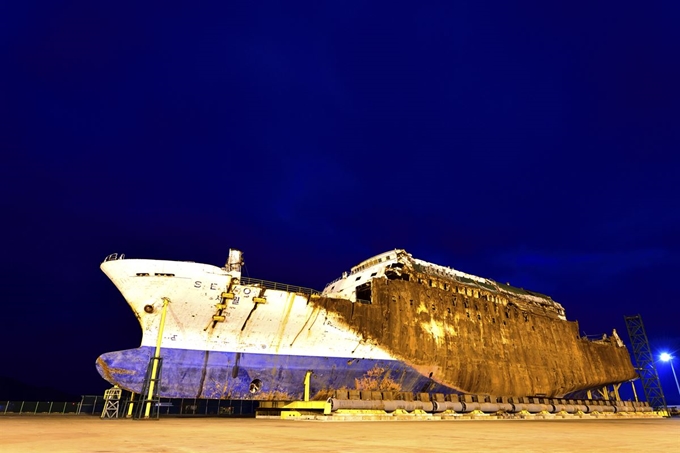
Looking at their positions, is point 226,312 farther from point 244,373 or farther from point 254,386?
point 254,386

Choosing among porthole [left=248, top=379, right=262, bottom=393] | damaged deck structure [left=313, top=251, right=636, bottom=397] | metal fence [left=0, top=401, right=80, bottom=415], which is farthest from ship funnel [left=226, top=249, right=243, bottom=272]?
metal fence [left=0, top=401, right=80, bottom=415]

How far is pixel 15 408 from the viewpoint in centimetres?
2697

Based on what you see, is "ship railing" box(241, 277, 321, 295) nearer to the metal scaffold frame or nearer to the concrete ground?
the concrete ground

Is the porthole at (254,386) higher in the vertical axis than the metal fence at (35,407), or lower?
higher

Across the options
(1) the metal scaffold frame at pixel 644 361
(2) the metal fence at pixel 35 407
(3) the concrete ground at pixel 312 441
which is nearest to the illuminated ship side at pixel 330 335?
(3) the concrete ground at pixel 312 441

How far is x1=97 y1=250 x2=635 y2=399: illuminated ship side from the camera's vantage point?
2127 centimetres

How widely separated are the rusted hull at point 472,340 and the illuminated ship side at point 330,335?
0.33ft

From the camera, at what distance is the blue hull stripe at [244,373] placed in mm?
20781

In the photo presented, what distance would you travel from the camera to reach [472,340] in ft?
102

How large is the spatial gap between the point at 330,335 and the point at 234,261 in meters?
7.53

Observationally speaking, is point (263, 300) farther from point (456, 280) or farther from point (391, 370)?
point (456, 280)

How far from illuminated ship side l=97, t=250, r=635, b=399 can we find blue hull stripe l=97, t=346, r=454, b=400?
2.4 inches

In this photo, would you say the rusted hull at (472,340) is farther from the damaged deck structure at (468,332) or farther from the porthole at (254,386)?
the porthole at (254,386)

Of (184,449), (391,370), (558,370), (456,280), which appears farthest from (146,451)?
(558,370)
